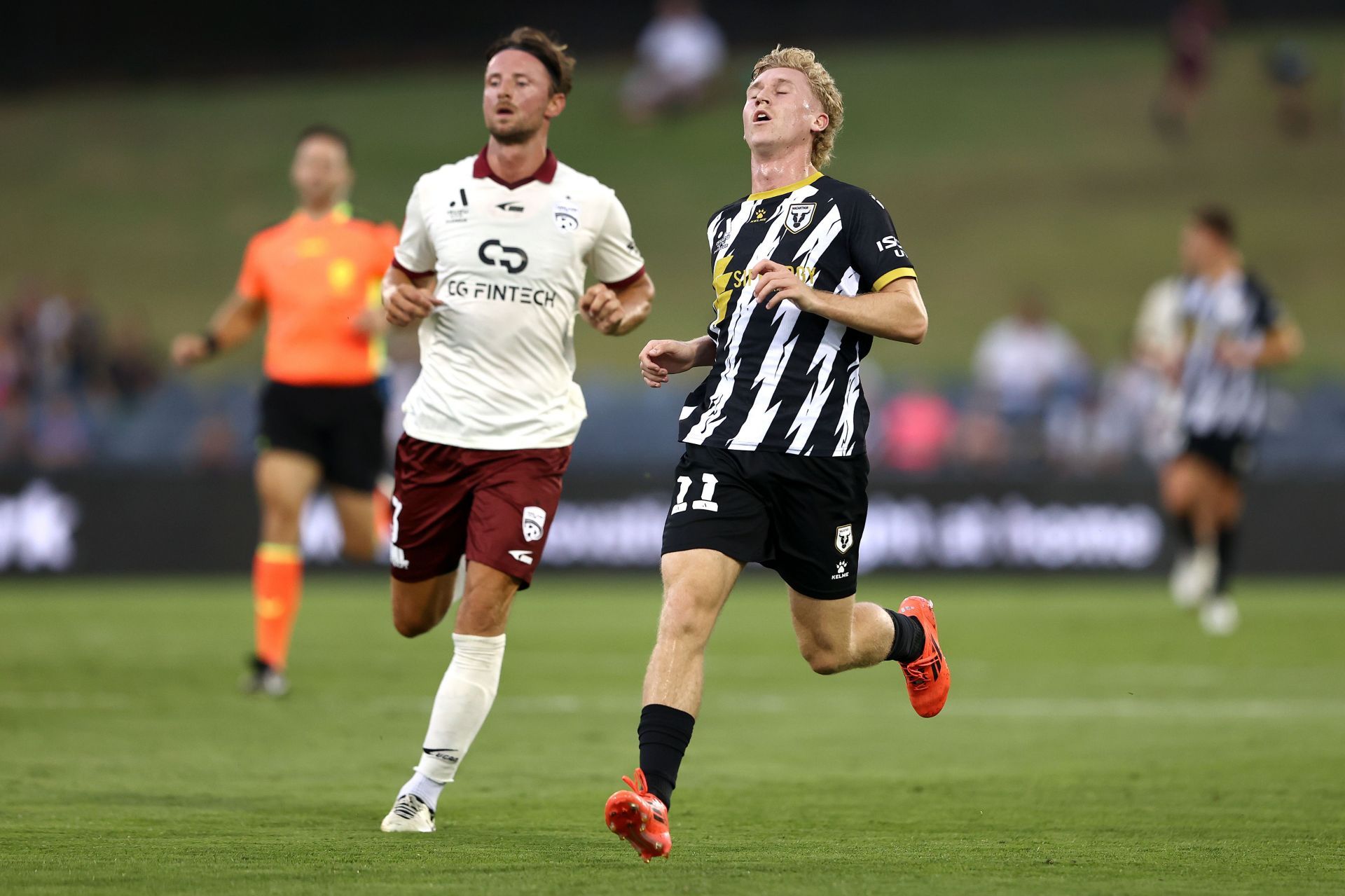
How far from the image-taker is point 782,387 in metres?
5.72

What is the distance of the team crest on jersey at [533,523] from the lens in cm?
631

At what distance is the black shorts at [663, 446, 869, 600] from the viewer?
5594 millimetres

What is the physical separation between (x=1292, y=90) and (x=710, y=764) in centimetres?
3010

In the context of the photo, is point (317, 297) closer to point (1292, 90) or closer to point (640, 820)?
point (640, 820)

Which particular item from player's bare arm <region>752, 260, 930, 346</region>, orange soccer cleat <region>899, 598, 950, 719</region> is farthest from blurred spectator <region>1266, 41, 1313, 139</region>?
player's bare arm <region>752, 260, 930, 346</region>

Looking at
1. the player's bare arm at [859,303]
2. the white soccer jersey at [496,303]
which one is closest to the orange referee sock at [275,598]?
the white soccer jersey at [496,303]

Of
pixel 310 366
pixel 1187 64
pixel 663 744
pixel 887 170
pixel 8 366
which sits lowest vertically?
pixel 8 366

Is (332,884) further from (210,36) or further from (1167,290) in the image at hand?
(210,36)

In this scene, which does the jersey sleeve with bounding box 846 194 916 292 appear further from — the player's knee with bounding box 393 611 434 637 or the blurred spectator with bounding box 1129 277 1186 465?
the blurred spectator with bounding box 1129 277 1186 465

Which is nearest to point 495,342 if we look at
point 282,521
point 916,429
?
point 282,521

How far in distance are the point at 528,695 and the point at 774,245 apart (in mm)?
4908

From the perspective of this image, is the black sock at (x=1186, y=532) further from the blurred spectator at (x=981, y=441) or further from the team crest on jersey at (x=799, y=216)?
the team crest on jersey at (x=799, y=216)

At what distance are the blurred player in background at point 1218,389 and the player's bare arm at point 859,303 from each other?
361 inches

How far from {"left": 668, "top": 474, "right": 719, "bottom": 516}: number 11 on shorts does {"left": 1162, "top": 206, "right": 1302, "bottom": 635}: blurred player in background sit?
30.6 ft
